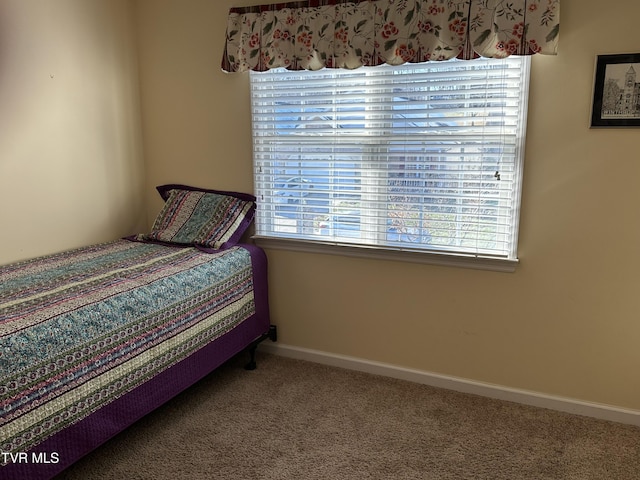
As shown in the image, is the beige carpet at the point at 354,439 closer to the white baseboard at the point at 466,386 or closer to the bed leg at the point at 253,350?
the white baseboard at the point at 466,386

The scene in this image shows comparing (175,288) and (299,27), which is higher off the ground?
(299,27)

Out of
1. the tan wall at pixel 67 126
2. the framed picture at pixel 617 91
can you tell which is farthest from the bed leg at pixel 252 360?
the framed picture at pixel 617 91

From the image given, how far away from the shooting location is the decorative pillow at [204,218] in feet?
9.11

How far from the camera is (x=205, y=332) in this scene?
2.41 m

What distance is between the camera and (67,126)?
8.84 ft

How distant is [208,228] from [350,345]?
105 cm

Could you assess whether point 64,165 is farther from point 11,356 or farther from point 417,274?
point 417,274

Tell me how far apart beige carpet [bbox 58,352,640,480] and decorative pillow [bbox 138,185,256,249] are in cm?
80

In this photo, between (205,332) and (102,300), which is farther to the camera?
(205,332)

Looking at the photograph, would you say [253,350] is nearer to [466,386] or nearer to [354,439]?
[354,439]

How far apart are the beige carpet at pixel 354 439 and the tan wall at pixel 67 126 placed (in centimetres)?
117

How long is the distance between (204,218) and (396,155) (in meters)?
1.13

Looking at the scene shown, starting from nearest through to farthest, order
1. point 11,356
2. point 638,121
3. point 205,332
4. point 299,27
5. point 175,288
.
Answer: point 11,356 → point 638,121 → point 175,288 → point 205,332 → point 299,27

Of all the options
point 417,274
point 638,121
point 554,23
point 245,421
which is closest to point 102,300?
point 245,421
